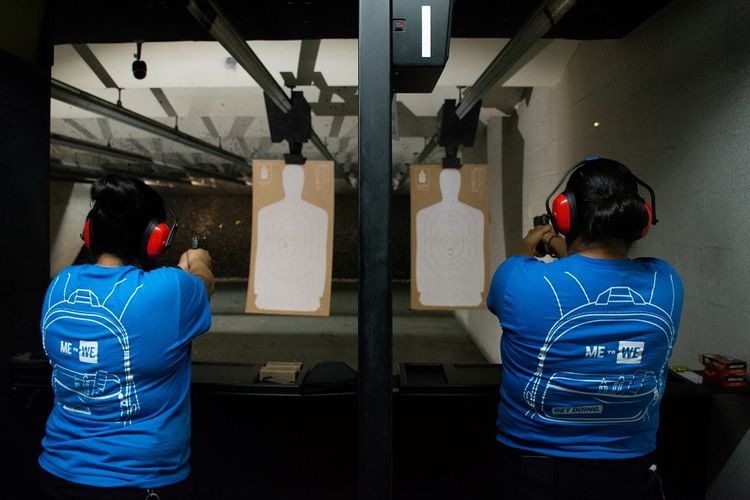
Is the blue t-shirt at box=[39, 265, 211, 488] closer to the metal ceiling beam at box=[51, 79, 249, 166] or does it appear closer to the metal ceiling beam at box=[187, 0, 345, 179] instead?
the metal ceiling beam at box=[187, 0, 345, 179]

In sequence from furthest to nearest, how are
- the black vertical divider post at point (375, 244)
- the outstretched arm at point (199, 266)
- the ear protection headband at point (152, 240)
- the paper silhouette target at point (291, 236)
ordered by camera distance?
the paper silhouette target at point (291, 236) → the outstretched arm at point (199, 266) → the ear protection headband at point (152, 240) → the black vertical divider post at point (375, 244)

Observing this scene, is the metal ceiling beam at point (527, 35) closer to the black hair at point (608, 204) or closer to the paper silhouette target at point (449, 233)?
the black hair at point (608, 204)

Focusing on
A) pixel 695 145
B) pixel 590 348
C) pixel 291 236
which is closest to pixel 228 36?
pixel 291 236

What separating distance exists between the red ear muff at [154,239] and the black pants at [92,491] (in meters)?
0.45

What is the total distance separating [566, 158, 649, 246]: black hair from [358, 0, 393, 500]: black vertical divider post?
47 centimetres

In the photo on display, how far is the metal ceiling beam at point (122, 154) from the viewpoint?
353 cm

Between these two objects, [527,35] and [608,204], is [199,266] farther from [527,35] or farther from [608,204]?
[527,35]

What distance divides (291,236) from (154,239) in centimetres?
142

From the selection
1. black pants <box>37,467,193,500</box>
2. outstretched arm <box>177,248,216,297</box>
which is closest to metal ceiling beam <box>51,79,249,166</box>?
outstretched arm <box>177,248,216,297</box>

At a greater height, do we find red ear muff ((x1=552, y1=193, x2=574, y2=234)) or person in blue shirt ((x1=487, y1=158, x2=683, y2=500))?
red ear muff ((x1=552, y1=193, x2=574, y2=234))

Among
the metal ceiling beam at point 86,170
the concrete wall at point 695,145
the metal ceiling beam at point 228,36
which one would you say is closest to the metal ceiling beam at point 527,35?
the concrete wall at point 695,145

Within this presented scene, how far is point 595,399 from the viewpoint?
89 centimetres

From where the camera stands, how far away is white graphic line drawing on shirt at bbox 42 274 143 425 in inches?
34.6

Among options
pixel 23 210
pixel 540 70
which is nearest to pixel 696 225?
pixel 540 70
